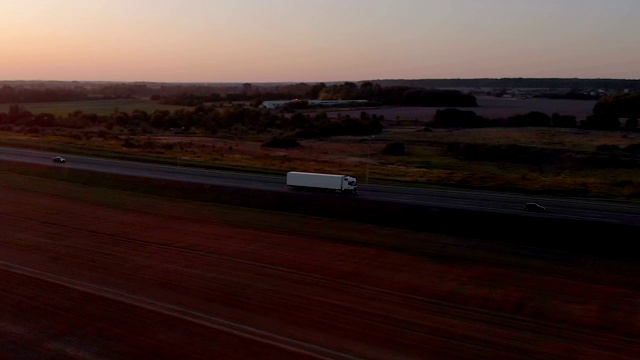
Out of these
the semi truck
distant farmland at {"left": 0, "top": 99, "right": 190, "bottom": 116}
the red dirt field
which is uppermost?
distant farmland at {"left": 0, "top": 99, "right": 190, "bottom": 116}

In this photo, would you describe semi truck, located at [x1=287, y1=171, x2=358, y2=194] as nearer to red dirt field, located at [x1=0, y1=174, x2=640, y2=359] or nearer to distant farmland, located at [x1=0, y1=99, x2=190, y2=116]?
red dirt field, located at [x1=0, y1=174, x2=640, y2=359]

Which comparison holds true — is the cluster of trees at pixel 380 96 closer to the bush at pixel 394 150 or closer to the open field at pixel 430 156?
the open field at pixel 430 156

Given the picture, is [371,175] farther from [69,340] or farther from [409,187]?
[69,340]

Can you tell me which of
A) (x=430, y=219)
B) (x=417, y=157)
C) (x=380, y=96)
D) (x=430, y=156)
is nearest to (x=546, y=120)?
(x=430, y=156)

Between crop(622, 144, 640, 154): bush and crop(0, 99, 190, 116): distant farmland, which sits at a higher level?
crop(0, 99, 190, 116): distant farmland

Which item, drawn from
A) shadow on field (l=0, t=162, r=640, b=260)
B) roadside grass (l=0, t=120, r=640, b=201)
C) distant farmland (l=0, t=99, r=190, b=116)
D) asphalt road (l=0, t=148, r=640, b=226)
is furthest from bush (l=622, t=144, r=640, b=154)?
distant farmland (l=0, t=99, r=190, b=116)

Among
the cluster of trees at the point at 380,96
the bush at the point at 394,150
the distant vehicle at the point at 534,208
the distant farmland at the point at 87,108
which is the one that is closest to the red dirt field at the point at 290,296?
the distant vehicle at the point at 534,208

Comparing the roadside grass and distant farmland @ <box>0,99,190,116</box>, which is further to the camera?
distant farmland @ <box>0,99,190,116</box>

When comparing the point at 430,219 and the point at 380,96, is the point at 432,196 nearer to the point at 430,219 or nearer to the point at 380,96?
the point at 430,219
